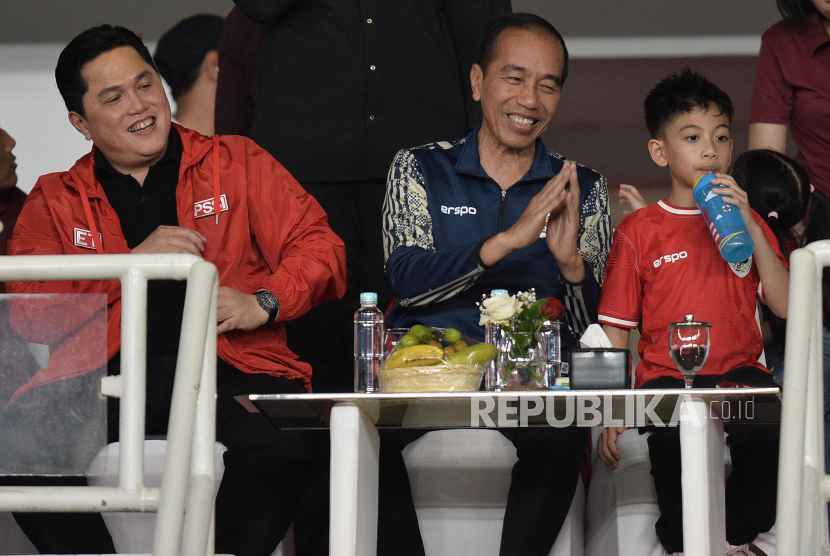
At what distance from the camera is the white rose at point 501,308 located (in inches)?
68.2

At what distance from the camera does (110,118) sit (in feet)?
7.32

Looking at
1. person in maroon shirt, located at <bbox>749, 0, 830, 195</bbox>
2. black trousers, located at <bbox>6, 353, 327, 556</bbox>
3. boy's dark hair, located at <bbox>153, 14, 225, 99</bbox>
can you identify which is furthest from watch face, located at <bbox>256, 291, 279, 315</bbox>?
boy's dark hair, located at <bbox>153, 14, 225, 99</bbox>

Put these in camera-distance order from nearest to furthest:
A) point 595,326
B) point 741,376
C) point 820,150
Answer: point 595,326
point 741,376
point 820,150

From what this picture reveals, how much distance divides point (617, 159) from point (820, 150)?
1.28m

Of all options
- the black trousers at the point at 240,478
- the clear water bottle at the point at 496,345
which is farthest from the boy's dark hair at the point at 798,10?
the black trousers at the point at 240,478

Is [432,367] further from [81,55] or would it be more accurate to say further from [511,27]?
[81,55]

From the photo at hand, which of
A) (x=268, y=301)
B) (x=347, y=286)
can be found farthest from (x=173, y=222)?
(x=347, y=286)

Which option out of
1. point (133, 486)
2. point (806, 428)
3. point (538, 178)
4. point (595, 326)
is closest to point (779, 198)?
point (538, 178)

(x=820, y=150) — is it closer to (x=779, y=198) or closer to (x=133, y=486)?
(x=779, y=198)

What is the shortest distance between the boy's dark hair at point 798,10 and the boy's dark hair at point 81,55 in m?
1.49

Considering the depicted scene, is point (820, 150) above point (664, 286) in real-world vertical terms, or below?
above

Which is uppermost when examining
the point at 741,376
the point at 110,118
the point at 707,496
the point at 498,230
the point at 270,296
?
the point at 110,118

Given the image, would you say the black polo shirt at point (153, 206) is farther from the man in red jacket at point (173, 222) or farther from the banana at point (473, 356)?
the banana at point (473, 356)

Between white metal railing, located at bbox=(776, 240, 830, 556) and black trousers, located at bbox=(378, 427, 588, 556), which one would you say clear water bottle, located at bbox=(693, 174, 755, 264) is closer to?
black trousers, located at bbox=(378, 427, 588, 556)
